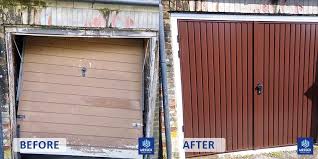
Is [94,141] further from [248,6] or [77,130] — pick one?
[248,6]

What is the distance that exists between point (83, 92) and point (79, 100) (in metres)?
0.15

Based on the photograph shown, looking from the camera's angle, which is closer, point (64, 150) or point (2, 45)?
point (2, 45)

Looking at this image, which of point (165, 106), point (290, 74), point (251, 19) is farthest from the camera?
point (290, 74)

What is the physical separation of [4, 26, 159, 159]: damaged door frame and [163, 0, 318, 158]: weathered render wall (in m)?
0.31

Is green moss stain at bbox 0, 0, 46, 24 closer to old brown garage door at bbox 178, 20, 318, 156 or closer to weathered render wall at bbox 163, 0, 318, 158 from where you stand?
weathered render wall at bbox 163, 0, 318, 158

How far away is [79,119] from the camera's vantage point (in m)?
6.59

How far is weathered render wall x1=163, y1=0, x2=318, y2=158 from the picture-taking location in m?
6.21

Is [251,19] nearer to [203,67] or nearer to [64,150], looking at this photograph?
[203,67]

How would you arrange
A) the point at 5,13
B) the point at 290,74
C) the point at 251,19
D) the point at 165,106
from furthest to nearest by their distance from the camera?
the point at 290,74, the point at 251,19, the point at 165,106, the point at 5,13

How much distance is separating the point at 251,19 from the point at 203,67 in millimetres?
1150

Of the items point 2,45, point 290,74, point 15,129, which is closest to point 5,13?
point 2,45

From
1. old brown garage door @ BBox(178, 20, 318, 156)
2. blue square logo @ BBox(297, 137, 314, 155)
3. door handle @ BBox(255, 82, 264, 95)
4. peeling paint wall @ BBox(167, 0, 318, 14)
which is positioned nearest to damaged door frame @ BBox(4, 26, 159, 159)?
old brown garage door @ BBox(178, 20, 318, 156)

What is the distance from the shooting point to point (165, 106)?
6.20m

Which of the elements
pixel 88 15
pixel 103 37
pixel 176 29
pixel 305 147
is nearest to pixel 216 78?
pixel 176 29
